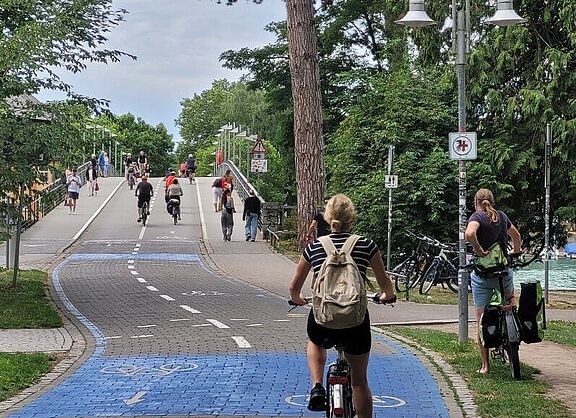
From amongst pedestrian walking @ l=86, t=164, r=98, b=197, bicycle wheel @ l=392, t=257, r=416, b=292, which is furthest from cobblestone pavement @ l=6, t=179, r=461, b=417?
pedestrian walking @ l=86, t=164, r=98, b=197

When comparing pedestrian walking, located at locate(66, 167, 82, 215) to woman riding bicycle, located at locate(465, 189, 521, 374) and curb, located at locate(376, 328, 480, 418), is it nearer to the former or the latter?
curb, located at locate(376, 328, 480, 418)

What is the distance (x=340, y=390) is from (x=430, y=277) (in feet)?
50.5

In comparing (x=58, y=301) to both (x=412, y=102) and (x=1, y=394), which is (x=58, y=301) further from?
(x=412, y=102)

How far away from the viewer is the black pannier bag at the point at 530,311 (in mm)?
9986

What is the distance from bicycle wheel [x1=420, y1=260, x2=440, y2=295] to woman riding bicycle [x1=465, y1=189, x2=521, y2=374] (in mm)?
11196

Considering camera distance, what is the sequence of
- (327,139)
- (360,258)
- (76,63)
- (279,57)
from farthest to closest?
(279,57) → (327,139) → (76,63) → (360,258)

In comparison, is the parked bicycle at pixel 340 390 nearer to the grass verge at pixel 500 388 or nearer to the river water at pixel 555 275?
the grass verge at pixel 500 388

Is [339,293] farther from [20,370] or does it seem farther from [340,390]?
[20,370]

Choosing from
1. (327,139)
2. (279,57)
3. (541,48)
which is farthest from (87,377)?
(279,57)

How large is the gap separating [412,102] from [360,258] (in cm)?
2774

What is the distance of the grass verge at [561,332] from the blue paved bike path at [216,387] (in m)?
2.34

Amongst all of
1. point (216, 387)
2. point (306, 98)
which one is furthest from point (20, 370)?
point (306, 98)

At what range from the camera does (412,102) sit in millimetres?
34031

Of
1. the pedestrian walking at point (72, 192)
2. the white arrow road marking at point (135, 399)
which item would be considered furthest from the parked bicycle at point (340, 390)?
the pedestrian walking at point (72, 192)
